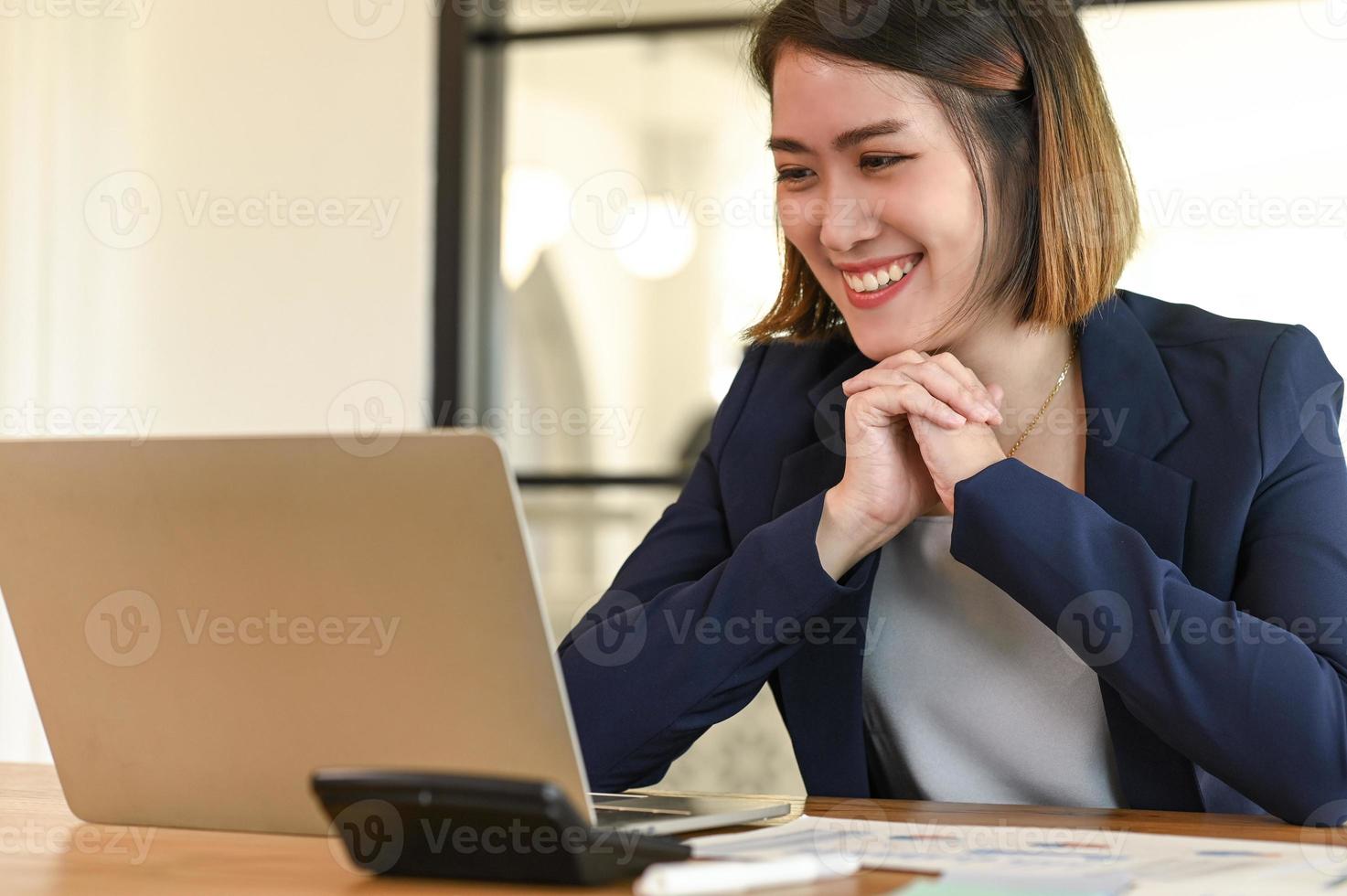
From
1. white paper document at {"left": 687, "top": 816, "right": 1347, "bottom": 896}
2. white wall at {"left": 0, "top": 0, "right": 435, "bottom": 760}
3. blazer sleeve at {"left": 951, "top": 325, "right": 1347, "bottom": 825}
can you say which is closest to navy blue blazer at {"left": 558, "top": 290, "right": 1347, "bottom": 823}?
blazer sleeve at {"left": 951, "top": 325, "right": 1347, "bottom": 825}

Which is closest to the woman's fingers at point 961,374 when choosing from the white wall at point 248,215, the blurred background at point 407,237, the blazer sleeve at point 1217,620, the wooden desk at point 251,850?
the blazer sleeve at point 1217,620

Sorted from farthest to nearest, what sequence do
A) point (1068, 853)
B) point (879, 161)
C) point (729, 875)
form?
point (879, 161), point (1068, 853), point (729, 875)

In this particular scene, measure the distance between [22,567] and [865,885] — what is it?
1.93 ft

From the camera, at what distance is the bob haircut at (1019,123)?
1.42m

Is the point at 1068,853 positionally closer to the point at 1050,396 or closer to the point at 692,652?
the point at 692,652

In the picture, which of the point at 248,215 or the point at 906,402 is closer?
the point at 906,402

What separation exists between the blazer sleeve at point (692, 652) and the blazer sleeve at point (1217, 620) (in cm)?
15

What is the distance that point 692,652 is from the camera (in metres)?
1.32

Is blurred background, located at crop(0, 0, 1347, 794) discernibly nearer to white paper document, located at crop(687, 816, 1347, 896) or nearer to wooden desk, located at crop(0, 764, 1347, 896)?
wooden desk, located at crop(0, 764, 1347, 896)

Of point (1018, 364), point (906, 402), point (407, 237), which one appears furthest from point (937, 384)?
point (407, 237)

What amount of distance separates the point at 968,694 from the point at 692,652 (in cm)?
32

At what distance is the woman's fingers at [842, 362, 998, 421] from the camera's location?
51.5 inches

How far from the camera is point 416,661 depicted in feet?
2.81

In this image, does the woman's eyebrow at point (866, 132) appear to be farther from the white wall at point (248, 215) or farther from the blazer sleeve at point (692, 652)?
the white wall at point (248, 215)
